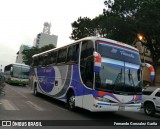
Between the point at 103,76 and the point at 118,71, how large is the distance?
85 centimetres

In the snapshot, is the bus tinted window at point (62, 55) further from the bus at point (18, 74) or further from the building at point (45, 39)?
the building at point (45, 39)

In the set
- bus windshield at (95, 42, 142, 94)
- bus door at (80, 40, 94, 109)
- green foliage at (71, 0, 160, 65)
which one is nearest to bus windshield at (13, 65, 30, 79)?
green foliage at (71, 0, 160, 65)

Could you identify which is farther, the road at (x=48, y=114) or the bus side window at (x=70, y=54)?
the bus side window at (x=70, y=54)

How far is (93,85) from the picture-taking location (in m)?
12.7

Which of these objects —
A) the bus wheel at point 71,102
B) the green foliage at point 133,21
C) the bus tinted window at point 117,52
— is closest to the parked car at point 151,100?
the bus tinted window at point 117,52

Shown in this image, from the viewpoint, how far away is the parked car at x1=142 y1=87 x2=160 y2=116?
16791mm

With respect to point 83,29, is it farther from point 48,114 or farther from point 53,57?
point 48,114

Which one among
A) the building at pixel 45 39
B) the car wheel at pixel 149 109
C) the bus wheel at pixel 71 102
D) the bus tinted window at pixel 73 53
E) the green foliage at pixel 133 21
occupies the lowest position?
the car wheel at pixel 149 109

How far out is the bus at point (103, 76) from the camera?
41.6 feet

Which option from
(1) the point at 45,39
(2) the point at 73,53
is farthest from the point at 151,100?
(1) the point at 45,39

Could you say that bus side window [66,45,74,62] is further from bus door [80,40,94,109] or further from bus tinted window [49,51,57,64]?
bus tinted window [49,51,57,64]

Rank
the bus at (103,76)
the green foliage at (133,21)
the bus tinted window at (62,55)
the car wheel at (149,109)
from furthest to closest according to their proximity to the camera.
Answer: the green foliage at (133,21)
the bus tinted window at (62,55)
the car wheel at (149,109)
the bus at (103,76)

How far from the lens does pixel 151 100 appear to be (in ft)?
56.3

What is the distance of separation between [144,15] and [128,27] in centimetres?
245
